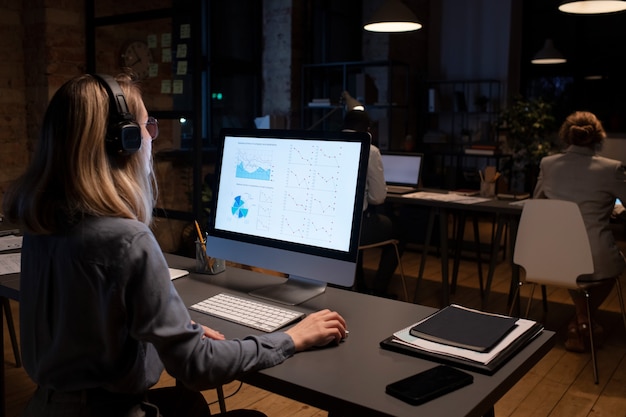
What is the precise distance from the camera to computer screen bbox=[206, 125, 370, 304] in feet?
5.05

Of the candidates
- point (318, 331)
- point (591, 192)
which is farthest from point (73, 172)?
point (591, 192)

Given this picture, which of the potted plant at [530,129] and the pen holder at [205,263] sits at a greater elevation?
the potted plant at [530,129]

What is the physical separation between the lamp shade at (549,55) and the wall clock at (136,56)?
4872mm

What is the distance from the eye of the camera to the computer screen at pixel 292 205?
5.05ft

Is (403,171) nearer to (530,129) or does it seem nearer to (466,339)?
(530,129)

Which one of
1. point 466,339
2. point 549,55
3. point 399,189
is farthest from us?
point 549,55

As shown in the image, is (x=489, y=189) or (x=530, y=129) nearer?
(x=489, y=189)

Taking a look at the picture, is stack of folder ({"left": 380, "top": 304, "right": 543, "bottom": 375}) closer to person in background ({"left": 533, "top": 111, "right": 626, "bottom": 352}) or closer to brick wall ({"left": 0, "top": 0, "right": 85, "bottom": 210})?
person in background ({"left": 533, "top": 111, "right": 626, "bottom": 352})

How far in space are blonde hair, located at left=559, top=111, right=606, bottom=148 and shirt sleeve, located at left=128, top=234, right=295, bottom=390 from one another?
9.06ft

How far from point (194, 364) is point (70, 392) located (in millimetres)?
232

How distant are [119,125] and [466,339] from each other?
816 mm

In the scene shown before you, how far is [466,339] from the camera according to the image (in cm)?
127

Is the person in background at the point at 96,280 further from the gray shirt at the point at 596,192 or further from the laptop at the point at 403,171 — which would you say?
the laptop at the point at 403,171

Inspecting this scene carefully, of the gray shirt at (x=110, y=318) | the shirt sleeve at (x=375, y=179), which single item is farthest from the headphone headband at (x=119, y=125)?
the shirt sleeve at (x=375, y=179)
